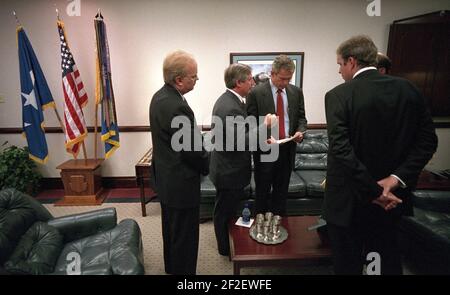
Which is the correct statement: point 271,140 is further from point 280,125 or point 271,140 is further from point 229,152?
point 229,152

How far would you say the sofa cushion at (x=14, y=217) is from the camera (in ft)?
5.24

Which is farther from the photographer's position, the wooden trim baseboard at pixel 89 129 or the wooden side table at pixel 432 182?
the wooden trim baseboard at pixel 89 129

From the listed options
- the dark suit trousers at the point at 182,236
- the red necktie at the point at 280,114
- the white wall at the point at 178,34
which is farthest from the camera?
the white wall at the point at 178,34

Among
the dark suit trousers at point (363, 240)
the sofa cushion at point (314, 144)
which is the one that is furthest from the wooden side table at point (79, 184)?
the dark suit trousers at point (363, 240)

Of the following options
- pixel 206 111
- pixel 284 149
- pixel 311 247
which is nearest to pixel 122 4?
pixel 206 111

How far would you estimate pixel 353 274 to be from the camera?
4.83 feet

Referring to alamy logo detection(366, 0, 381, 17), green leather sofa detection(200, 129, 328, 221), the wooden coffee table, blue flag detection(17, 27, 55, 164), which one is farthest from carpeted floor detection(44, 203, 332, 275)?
alamy logo detection(366, 0, 381, 17)

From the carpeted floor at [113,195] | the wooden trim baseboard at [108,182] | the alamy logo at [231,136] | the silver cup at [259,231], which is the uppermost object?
the alamy logo at [231,136]

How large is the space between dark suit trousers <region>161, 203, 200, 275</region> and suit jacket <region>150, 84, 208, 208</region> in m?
0.08

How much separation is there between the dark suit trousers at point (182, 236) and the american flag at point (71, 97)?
1986mm

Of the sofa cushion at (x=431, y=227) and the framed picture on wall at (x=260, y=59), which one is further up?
the framed picture on wall at (x=260, y=59)

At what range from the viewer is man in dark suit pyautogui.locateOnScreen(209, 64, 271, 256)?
6.15ft

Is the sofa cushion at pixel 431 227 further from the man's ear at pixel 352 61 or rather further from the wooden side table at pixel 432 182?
the man's ear at pixel 352 61
